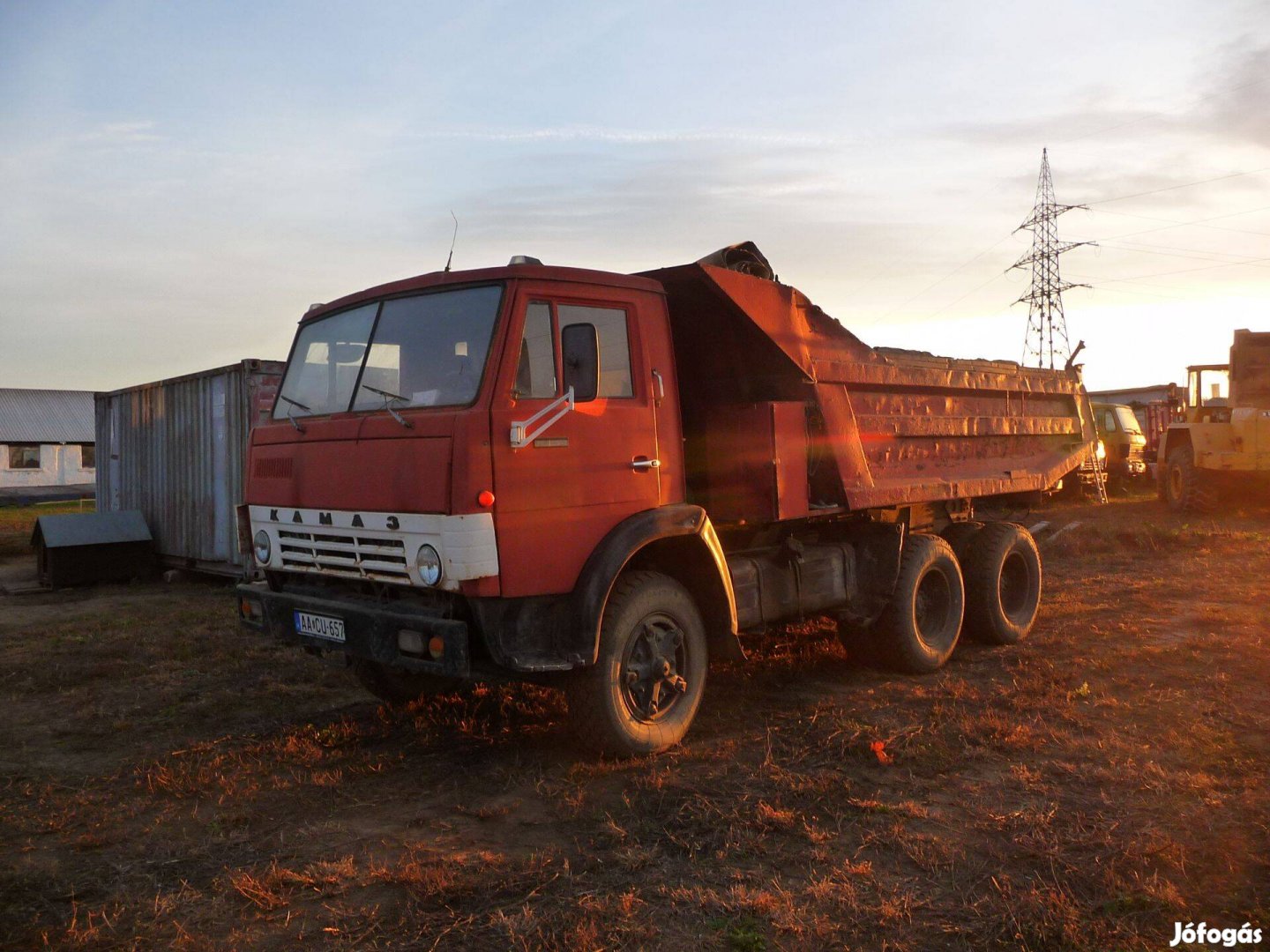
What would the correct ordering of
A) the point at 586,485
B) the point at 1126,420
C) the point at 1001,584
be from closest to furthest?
the point at 586,485 < the point at 1001,584 < the point at 1126,420

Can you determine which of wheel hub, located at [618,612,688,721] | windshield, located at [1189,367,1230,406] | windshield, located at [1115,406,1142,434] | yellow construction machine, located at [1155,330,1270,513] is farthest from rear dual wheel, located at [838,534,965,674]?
windshield, located at [1115,406,1142,434]

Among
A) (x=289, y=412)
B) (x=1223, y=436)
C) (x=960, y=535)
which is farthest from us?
(x=1223, y=436)

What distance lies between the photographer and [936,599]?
309 inches

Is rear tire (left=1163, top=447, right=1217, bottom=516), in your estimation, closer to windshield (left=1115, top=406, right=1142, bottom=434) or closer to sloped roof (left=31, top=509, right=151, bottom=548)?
windshield (left=1115, top=406, right=1142, bottom=434)

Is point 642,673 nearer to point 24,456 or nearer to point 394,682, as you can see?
point 394,682

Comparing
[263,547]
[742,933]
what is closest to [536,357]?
[263,547]

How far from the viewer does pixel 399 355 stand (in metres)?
5.20

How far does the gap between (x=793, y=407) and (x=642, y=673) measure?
1.96 m

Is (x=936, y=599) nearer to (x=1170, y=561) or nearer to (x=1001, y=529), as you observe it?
(x=1001, y=529)

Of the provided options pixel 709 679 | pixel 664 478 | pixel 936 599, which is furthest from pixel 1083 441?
pixel 664 478

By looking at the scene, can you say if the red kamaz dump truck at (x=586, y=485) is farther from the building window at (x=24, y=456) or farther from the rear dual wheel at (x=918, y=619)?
the building window at (x=24, y=456)

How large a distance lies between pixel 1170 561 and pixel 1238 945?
1047 cm

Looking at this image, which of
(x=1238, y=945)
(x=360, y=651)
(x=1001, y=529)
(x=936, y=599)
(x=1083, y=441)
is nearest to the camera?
(x=1238, y=945)

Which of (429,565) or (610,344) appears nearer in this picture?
(429,565)
